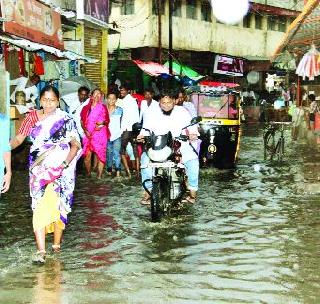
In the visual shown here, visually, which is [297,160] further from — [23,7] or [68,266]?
[68,266]

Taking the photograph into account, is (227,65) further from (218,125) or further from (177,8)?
(218,125)

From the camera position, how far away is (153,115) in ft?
29.7

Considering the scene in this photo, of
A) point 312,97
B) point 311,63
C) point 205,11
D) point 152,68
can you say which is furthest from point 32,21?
point 205,11

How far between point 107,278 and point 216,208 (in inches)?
160

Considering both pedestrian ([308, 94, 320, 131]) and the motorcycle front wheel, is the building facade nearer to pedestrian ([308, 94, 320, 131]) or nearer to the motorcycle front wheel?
pedestrian ([308, 94, 320, 131])

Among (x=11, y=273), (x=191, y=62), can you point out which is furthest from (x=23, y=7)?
(x=191, y=62)

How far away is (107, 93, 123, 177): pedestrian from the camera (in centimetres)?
1320

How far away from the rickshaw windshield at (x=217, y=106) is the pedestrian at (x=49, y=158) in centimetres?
854

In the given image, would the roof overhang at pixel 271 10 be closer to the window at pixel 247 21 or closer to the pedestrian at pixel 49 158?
the window at pixel 247 21

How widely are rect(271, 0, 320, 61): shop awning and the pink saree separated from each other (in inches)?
179

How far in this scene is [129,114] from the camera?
43.8ft

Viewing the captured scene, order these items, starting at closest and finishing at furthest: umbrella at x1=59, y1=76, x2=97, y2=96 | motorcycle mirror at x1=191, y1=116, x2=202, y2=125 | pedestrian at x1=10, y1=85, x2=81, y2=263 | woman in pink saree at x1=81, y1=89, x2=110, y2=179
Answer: pedestrian at x1=10, y1=85, x2=81, y2=263, motorcycle mirror at x1=191, y1=116, x2=202, y2=125, woman in pink saree at x1=81, y1=89, x2=110, y2=179, umbrella at x1=59, y1=76, x2=97, y2=96

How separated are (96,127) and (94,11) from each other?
9.24 m

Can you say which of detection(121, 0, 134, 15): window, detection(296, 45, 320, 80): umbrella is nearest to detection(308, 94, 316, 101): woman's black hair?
detection(296, 45, 320, 80): umbrella
